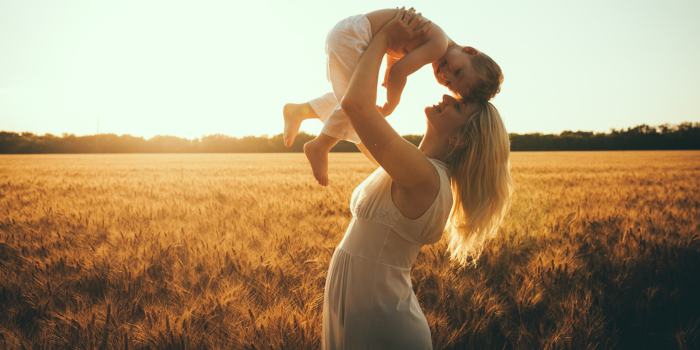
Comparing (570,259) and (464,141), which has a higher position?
(464,141)

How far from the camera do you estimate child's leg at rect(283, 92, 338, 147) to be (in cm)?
205

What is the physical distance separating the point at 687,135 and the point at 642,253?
67.2 m

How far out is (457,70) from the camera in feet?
5.18

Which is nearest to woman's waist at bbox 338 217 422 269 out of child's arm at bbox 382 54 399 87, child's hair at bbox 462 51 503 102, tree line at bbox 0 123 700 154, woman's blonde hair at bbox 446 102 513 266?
woman's blonde hair at bbox 446 102 513 266

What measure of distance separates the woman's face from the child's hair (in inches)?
3.0

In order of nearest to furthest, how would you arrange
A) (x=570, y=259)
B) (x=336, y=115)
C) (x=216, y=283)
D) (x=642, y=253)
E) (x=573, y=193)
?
(x=336, y=115) < (x=216, y=283) < (x=570, y=259) < (x=642, y=253) < (x=573, y=193)

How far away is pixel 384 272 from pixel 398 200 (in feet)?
0.94

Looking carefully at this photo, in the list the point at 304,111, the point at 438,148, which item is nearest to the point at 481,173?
the point at 438,148

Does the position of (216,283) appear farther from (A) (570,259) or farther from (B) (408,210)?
(A) (570,259)

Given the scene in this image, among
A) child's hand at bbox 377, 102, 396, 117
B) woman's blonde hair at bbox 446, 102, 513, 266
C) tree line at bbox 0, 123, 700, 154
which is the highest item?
tree line at bbox 0, 123, 700, 154

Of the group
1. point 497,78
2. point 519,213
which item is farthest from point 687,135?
point 497,78

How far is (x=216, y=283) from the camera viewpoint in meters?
2.22

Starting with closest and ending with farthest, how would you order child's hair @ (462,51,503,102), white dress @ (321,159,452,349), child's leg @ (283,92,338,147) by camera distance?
1. white dress @ (321,159,452,349)
2. child's hair @ (462,51,503,102)
3. child's leg @ (283,92,338,147)

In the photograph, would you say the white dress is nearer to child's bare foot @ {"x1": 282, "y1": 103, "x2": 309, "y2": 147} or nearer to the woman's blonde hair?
the woman's blonde hair
